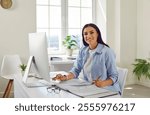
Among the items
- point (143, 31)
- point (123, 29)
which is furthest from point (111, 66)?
point (143, 31)

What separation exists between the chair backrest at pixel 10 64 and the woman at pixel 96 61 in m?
2.20

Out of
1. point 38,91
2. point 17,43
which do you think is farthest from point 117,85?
point 17,43

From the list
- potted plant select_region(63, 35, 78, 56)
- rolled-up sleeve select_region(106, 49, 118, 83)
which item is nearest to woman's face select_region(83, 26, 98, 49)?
rolled-up sleeve select_region(106, 49, 118, 83)

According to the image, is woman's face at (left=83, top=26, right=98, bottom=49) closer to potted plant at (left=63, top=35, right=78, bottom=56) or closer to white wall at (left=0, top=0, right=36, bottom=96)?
white wall at (left=0, top=0, right=36, bottom=96)

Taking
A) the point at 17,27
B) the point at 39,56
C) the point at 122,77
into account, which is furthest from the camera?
the point at 17,27

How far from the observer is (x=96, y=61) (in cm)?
229

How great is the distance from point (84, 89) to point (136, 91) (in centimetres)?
338

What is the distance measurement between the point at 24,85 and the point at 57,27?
11.4 feet

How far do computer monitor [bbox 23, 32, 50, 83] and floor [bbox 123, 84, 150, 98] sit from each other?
2.72 m

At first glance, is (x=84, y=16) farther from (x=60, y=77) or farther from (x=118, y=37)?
(x=60, y=77)

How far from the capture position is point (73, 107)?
1541mm

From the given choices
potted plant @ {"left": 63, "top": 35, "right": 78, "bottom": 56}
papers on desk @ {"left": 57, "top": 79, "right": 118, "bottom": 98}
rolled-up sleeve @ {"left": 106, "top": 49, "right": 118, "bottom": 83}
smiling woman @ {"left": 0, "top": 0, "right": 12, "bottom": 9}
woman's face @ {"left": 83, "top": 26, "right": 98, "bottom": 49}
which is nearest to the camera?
papers on desk @ {"left": 57, "top": 79, "right": 118, "bottom": 98}

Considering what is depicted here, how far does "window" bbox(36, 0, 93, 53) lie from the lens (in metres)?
5.40

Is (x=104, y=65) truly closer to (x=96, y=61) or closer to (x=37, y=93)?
(x=96, y=61)
